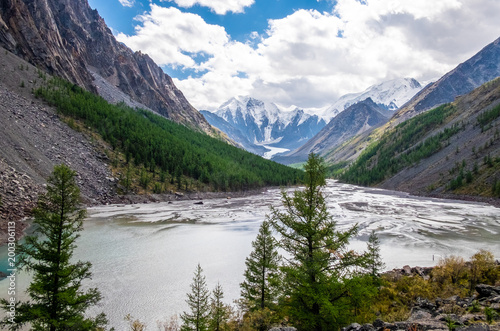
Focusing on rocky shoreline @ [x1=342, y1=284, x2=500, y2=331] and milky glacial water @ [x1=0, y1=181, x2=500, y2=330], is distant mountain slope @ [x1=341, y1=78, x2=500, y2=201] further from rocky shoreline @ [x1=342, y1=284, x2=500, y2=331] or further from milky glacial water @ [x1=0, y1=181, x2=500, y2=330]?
rocky shoreline @ [x1=342, y1=284, x2=500, y2=331]

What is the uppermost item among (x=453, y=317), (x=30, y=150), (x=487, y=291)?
(x=30, y=150)

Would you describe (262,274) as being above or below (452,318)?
below

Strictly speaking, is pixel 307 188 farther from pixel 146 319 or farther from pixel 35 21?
pixel 35 21

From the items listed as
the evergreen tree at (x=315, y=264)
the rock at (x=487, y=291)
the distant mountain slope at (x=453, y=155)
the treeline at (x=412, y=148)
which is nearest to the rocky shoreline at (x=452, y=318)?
the rock at (x=487, y=291)

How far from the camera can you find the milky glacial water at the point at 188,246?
21156 mm

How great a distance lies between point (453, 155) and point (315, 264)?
13401cm

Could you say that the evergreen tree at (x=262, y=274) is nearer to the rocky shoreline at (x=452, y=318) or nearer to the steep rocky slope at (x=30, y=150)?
the rocky shoreline at (x=452, y=318)

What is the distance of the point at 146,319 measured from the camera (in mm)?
17875

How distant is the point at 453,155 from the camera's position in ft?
379

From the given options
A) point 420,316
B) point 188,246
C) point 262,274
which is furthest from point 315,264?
point 188,246

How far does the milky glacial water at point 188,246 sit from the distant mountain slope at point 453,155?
34.3m

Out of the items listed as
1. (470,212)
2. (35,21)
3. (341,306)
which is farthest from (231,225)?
(35,21)

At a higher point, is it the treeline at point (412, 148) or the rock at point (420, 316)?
the treeline at point (412, 148)

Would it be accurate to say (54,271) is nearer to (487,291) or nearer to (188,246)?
(487,291)
